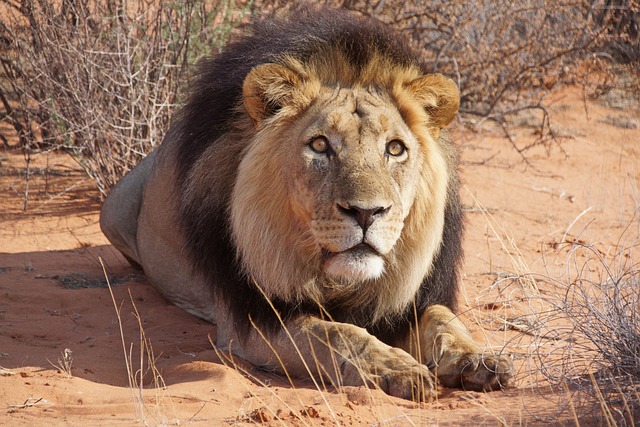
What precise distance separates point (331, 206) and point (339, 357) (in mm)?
723

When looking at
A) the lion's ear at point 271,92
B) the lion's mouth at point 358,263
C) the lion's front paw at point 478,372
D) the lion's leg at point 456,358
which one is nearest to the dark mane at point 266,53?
the lion's ear at point 271,92

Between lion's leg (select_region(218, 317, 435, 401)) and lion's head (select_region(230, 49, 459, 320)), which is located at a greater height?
lion's head (select_region(230, 49, 459, 320))

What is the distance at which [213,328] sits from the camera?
5793 mm

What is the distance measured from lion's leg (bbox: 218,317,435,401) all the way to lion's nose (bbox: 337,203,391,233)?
58 cm

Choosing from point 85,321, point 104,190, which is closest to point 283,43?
point 85,321

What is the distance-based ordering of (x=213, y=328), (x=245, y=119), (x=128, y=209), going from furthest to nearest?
(x=128, y=209) → (x=213, y=328) → (x=245, y=119)

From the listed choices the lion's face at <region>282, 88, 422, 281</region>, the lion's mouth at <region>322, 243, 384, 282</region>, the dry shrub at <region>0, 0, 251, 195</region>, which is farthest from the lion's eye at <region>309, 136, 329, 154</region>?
the dry shrub at <region>0, 0, 251, 195</region>

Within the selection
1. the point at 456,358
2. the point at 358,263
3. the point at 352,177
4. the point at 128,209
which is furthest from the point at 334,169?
the point at 128,209

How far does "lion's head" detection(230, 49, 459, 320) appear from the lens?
4.13 meters

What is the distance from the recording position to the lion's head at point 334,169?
4129 mm

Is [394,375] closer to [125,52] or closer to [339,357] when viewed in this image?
[339,357]

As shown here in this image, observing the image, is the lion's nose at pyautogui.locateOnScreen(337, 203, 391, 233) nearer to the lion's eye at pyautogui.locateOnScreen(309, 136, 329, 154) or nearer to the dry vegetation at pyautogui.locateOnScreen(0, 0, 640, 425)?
the lion's eye at pyautogui.locateOnScreen(309, 136, 329, 154)

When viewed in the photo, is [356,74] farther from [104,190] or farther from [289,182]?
[104,190]

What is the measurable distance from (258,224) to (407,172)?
0.74m
